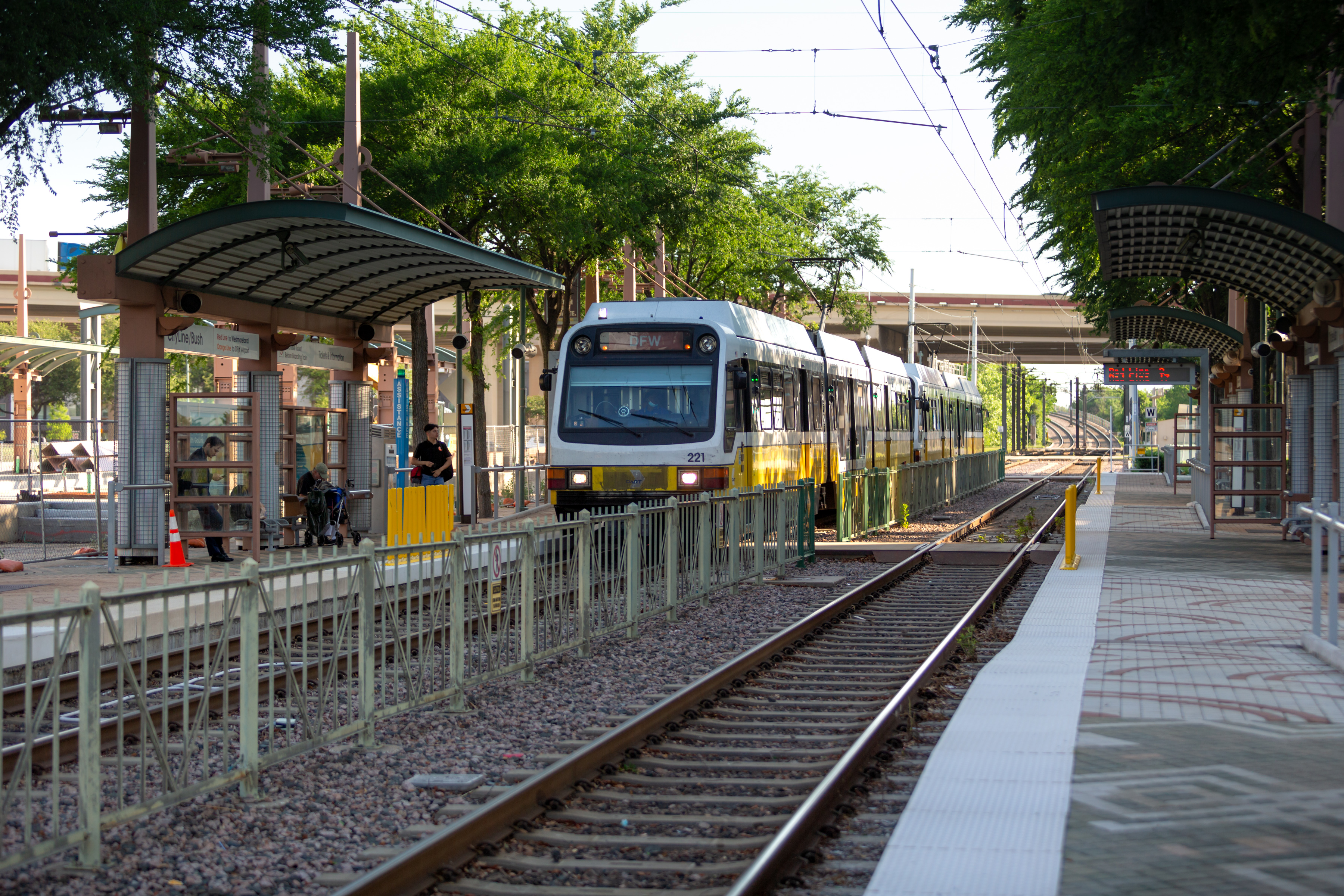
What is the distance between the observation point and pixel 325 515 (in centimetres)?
1844

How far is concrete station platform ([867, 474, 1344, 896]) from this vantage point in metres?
5.19

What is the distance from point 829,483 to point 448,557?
16523 millimetres

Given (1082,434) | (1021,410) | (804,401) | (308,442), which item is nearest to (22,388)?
(308,442)

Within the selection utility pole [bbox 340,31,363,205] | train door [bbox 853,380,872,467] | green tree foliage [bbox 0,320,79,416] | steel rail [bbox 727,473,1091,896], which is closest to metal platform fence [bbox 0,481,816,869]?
steel rail [bbox 727,473,1091,896]

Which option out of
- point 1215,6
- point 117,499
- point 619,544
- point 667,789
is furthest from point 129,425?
point 1215,6

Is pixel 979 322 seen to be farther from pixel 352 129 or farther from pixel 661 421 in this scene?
pixel 661 421

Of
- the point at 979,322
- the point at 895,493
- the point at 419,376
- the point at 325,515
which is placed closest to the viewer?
the point at 325,515

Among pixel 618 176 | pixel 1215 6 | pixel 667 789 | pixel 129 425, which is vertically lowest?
pixel 667 789

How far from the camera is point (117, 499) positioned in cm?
1675

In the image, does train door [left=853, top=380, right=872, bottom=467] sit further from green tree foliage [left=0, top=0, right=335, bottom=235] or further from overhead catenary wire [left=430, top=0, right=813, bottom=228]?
green tree foliage [left=0, top=0, right=335, bottom=235]

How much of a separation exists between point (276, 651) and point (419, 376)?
15889mm

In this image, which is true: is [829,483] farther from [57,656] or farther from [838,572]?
[57,656]

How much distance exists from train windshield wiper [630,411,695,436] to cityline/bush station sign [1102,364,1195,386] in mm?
17316

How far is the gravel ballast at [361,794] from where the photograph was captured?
18.4ft
